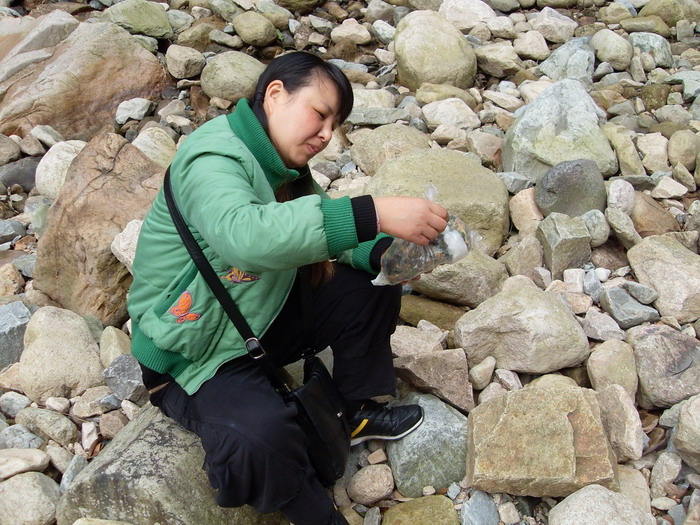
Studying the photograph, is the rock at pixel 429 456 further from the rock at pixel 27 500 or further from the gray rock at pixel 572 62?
the gray rock at pixel 572 62

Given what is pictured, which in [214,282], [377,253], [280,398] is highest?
[214,282]

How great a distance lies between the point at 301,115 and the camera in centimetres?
209

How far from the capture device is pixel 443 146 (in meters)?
4.99

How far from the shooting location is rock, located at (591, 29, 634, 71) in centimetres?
602

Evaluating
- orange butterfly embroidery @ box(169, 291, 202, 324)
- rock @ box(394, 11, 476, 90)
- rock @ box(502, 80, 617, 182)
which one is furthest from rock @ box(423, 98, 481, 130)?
orange butterfly embroidery @ box(169, 291, 202, 324)

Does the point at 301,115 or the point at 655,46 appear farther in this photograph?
the point at 655,46

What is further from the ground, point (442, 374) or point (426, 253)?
point (426, 253)

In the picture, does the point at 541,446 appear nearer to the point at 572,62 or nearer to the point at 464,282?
the point at 464,282

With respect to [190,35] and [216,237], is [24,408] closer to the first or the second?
[216,237]

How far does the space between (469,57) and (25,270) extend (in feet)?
13.6

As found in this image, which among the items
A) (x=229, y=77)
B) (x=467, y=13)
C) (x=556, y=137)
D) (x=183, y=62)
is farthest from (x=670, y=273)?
(x=183, y=62)

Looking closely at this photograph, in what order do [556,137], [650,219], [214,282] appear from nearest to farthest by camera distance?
1. [214,282]
2. [650,219]
3. [556,137]

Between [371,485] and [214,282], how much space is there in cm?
96

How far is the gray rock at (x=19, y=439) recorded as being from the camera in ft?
8.42
